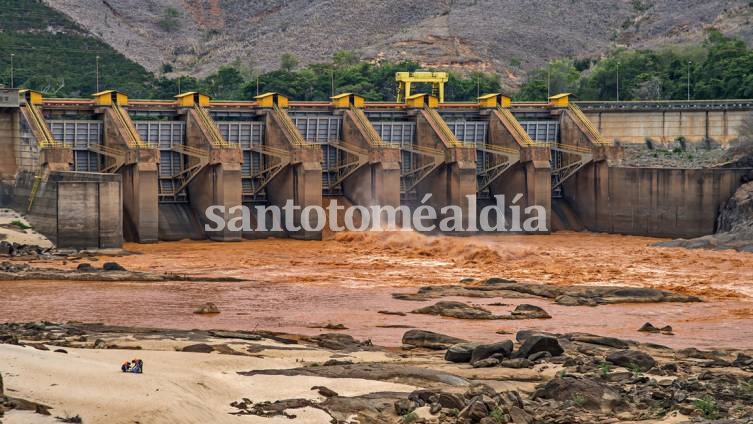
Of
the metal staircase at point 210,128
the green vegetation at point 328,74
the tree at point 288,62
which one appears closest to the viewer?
the metal staircase at point 210,128

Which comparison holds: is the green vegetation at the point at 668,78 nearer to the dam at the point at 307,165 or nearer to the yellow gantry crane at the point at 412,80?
the yellow gantry crane at the point at 412,80

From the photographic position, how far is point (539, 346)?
3747 centimetres

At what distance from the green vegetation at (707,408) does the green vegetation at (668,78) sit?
63.0 metres

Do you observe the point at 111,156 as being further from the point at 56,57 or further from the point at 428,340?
the point at 56,57

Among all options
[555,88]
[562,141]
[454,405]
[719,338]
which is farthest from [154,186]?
[555,88]

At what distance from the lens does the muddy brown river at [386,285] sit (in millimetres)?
45531

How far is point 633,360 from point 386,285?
66.4ft

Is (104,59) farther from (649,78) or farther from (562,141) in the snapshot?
(562,141)

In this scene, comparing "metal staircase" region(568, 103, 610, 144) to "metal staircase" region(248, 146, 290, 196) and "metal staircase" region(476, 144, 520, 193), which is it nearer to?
"metal staircase" region(476, 144, 520, 193)

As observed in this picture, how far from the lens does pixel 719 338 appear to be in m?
43.3

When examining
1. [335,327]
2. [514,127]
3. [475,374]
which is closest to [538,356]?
[475,374]

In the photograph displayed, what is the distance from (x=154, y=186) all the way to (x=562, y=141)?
938 inches

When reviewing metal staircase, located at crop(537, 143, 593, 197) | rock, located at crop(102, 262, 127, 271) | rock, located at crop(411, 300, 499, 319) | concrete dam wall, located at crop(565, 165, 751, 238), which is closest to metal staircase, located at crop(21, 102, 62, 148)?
rock, located at crop(102, 262, 127, 271)

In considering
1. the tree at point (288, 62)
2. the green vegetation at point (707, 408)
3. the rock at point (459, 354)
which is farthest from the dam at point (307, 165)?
the tree at point (288, 62)
